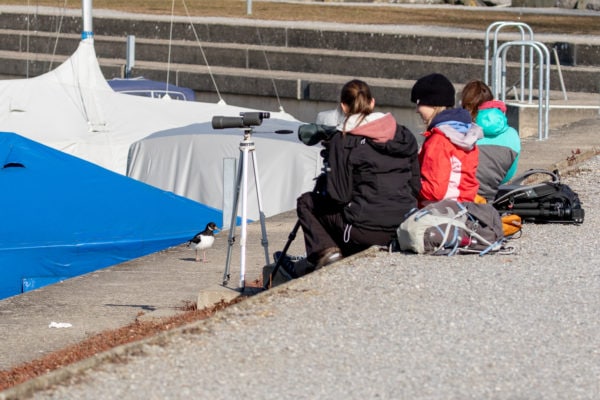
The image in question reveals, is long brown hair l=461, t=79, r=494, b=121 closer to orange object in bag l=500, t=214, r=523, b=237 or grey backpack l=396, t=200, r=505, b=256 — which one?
orange object in bag l=500, t=214, r=523, b=237

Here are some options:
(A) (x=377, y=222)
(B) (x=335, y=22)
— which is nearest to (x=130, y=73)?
(B) (x=335, y=22)

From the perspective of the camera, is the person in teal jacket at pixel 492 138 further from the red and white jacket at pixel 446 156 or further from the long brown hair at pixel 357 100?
the long brown hair at pixel 357 100

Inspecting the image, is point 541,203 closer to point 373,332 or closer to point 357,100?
point 357,100

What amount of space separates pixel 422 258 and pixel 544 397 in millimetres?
2594

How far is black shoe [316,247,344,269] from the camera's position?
7852mm

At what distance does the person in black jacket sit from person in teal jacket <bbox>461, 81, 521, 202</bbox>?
1.65 metres

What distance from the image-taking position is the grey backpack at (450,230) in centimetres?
777

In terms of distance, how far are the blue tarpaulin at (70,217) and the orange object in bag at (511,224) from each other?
4.01 m

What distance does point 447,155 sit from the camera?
8.26 m

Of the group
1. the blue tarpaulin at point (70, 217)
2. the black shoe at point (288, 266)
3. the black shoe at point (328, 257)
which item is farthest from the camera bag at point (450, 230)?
the blue tarpaulin at point (70, 217)

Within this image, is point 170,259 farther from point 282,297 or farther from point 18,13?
point 18,13

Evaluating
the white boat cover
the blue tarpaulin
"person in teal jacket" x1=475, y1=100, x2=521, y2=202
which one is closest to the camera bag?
"person in teal jacket" x1=475, y1=100, x2=521, y2=202

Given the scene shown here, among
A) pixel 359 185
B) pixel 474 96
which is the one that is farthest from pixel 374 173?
pixel 474 96

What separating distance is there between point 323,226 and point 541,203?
2225 mm
